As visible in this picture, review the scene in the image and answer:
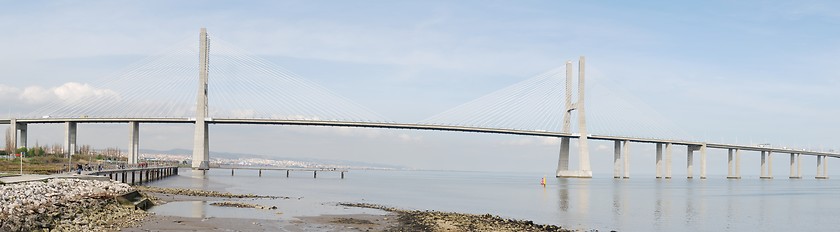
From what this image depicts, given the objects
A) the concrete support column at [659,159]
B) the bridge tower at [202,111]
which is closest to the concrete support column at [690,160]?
the concrete support column at [659,159]

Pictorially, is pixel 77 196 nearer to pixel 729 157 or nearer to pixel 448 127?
pixel 448 127

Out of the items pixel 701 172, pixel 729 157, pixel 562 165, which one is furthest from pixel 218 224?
pixel 729 157

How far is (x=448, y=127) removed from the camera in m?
94.9

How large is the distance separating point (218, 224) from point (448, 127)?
71011 mm

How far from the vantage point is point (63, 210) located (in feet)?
74.6

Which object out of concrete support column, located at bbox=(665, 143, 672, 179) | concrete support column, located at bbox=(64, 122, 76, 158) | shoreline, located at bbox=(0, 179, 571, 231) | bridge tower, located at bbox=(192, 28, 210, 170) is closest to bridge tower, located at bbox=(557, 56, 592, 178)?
concrete support column, located at bbox=(665, 143, 672, 179)

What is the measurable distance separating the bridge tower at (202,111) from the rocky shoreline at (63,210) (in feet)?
191

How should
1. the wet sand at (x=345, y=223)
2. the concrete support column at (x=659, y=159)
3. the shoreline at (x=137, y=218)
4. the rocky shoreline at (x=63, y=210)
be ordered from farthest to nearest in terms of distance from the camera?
1. the concrete support column at (x=659, y=159)
2. the wet sand at (x=345, y=223)
3. the shoreline at (x=137, y=218)
4. the rocky shoreline at (x=63, y=210)

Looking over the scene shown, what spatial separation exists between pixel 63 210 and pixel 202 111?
220ft

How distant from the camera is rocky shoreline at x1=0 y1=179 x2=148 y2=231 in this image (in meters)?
19.4

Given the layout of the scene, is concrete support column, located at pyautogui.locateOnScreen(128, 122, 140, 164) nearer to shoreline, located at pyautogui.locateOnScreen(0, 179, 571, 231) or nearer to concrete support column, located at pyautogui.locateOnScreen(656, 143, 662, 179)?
shoreline, located at pyautogui.locateOnScreen(0, 179, 571, 231)

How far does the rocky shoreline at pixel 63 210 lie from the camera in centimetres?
1936

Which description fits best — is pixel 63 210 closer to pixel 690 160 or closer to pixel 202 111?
pixel 202 111

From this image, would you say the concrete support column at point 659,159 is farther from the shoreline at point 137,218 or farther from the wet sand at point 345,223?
the wet sand at point 345,223
